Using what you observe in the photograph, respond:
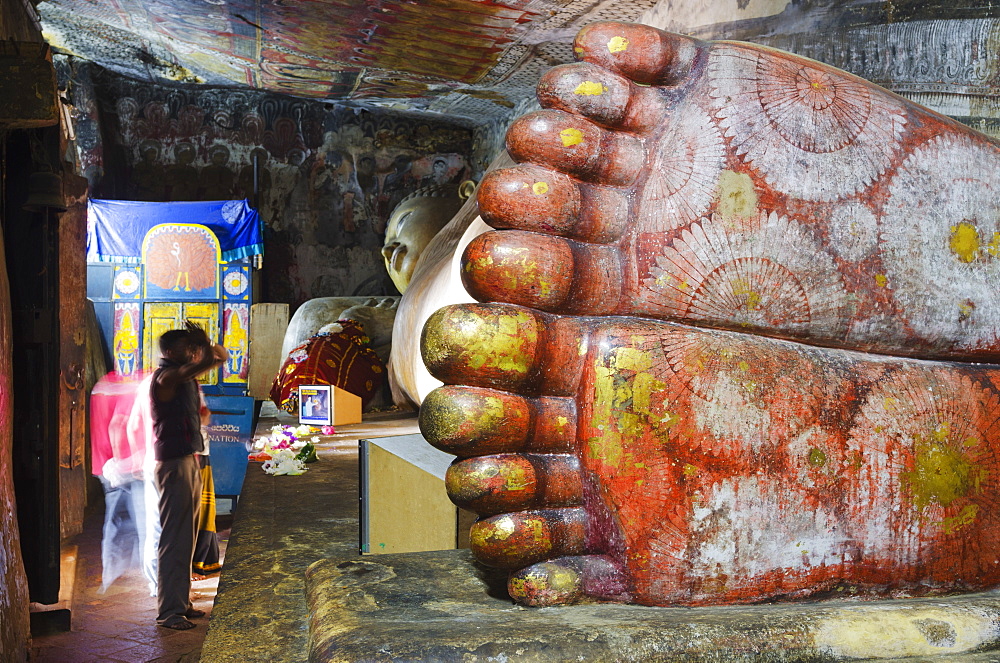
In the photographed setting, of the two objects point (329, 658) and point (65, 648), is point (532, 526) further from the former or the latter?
point (65, 648)

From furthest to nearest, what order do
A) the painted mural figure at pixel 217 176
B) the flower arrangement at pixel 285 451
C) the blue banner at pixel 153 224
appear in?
the painted mural figure at pixel 217 176 → the blue banner at pixel 153 224 → the flower arrangement at pixel 285 451

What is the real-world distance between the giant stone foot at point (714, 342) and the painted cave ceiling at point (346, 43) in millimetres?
2866

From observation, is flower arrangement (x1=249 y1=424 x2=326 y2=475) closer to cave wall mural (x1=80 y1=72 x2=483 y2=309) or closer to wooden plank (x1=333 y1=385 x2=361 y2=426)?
wooden plank (x1=333 y1=385 x2=361 y2=426)

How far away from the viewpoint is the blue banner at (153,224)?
19.0 feet

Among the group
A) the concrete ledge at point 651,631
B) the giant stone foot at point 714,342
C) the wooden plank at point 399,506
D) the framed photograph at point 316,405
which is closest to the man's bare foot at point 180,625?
the framed photograph at point 316,405

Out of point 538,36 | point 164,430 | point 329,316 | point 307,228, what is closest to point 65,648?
point 164,430

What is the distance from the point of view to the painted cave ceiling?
429 centimetres

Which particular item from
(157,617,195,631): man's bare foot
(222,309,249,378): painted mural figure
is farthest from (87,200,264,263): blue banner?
(157,617,195,631): man's bare foot

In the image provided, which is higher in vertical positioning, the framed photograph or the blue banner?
the blue banner

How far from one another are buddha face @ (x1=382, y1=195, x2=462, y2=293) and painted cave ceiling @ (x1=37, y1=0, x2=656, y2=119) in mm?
1053

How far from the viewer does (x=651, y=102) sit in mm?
867

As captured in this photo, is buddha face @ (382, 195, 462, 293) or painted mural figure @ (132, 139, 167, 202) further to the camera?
painted mural figure @ (132, 139, 167, 202)

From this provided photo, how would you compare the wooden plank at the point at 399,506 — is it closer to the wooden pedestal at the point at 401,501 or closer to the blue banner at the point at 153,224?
the wooden pedestal at the point at 401,501

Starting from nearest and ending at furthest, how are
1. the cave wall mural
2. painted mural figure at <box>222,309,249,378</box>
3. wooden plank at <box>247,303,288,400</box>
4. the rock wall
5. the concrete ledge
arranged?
the concrete ledge, the rock wall, wooden plank at <box>247,303,288,400</box>, painted mural figure at <box>222,309,249,378</box>, the cave wall mural
